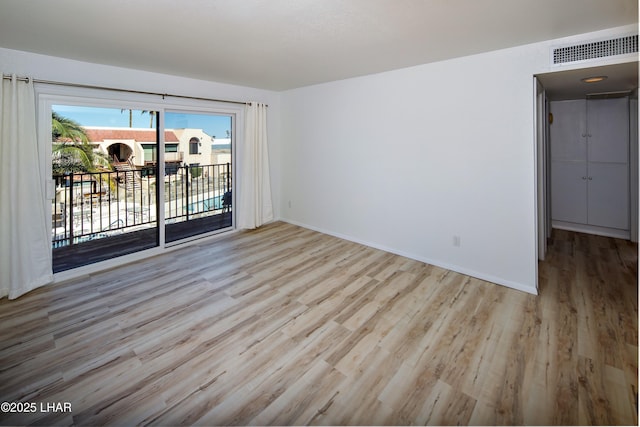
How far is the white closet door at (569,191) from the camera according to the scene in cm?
466

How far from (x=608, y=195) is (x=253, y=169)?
5485 mm

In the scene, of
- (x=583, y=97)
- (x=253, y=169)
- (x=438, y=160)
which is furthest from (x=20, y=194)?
(x=583, y=97)

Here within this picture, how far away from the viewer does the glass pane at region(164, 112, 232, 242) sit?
457cm

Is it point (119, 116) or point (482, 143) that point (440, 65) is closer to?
point (482, 143)

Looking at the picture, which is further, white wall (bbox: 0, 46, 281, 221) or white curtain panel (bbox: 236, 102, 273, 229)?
white curtain panel (bbox: 236, 102, 273, 229)

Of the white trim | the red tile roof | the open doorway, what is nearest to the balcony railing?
the red tile roof

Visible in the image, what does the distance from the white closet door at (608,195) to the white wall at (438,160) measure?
2.71 m

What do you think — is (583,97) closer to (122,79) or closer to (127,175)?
(122,79)

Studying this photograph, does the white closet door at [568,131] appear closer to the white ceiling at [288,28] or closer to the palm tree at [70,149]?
the white ceiling at [288,28]

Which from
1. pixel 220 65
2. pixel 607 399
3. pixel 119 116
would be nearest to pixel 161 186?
pixel 119 116

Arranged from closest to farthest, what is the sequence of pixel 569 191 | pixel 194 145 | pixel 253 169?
pixel 569 191 → pixel 194 145 → pixel 253 169

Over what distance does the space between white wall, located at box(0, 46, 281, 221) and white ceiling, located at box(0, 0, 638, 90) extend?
0.13 m

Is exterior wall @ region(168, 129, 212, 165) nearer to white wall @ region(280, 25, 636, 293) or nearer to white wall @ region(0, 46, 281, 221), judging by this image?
white wall @ region(0, 46, 281, 221)

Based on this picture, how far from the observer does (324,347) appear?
7.05 feet
